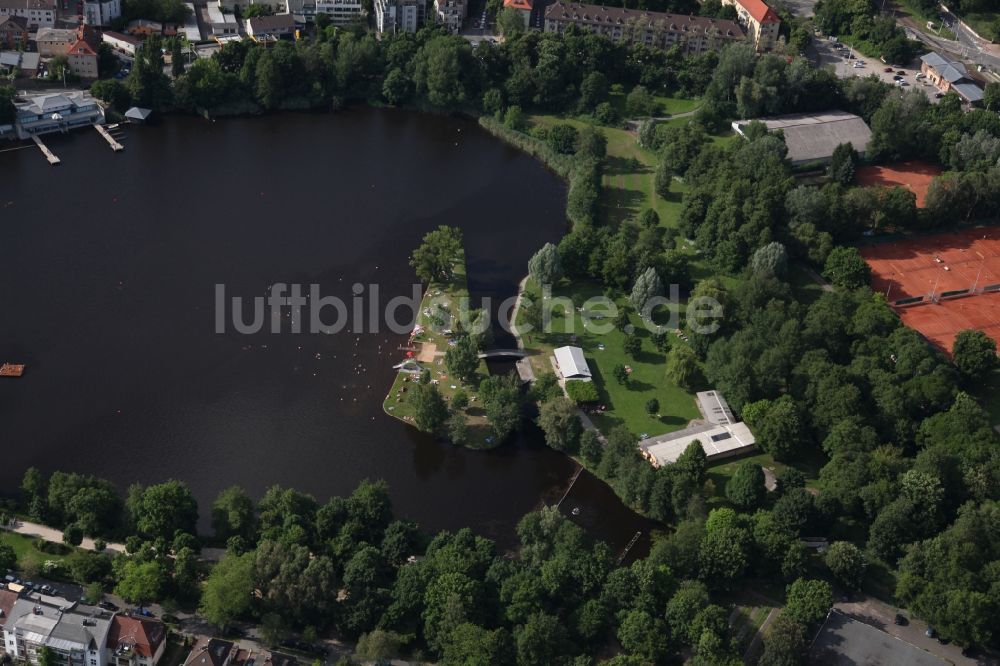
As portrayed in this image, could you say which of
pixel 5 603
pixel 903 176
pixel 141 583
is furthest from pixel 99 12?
pixel 903 176

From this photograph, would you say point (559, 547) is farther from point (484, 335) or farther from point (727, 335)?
point (727, 335)

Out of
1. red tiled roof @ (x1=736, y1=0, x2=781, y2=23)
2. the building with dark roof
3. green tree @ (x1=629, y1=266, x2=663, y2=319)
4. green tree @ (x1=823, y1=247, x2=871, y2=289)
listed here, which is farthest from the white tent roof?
the building with dark roof

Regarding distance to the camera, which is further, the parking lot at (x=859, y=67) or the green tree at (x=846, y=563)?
the parking lot at (x=859, y=67)

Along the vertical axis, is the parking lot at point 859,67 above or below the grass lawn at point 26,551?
above

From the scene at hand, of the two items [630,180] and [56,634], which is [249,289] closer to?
[56,634]

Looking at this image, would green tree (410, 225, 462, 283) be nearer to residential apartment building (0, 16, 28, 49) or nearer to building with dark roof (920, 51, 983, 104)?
residential apartment building (0, 16, 28, 49)

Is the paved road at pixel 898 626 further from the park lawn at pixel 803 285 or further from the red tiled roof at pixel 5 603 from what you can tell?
the red tiled roof at pixel 5 603

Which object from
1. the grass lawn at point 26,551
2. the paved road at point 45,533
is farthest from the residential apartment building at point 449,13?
the grass lawn at point 26,551
